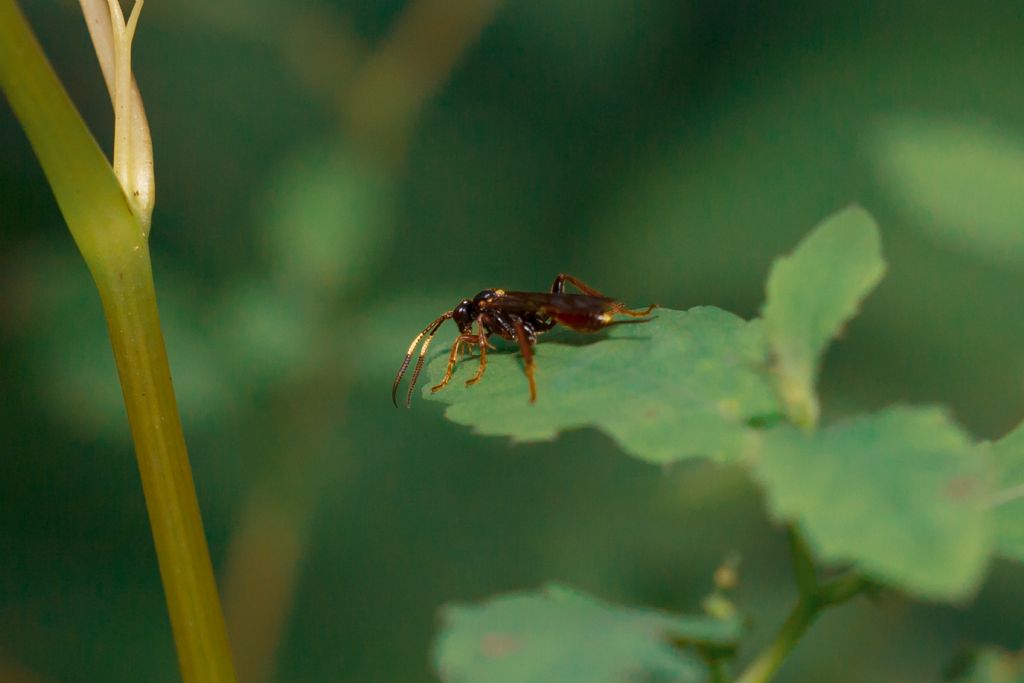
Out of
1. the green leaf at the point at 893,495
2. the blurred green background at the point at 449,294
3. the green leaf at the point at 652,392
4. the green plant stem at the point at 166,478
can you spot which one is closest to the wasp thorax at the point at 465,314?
the blurred green background at the point at 449,294

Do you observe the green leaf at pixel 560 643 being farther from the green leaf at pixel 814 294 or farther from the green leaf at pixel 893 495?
the green leaf at pixel 814 294

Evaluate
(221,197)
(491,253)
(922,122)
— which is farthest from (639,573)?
(221,197)

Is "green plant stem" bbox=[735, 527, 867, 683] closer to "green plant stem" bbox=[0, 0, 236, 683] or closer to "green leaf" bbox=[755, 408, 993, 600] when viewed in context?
"green leaf" bbox=[755, 408, 993, 600]

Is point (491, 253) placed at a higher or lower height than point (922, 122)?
higher

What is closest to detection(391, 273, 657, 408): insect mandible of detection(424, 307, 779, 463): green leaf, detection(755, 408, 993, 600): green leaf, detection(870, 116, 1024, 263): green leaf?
detection(424, 307, 779, 463): green leaf

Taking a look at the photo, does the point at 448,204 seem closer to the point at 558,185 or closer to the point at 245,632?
the point at 558,185

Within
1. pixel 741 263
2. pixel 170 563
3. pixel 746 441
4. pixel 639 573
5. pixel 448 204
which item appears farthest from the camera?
pixel 448 204

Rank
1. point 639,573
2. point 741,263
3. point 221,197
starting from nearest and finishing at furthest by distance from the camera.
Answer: point 639,573, point 741,263, point 221,197
